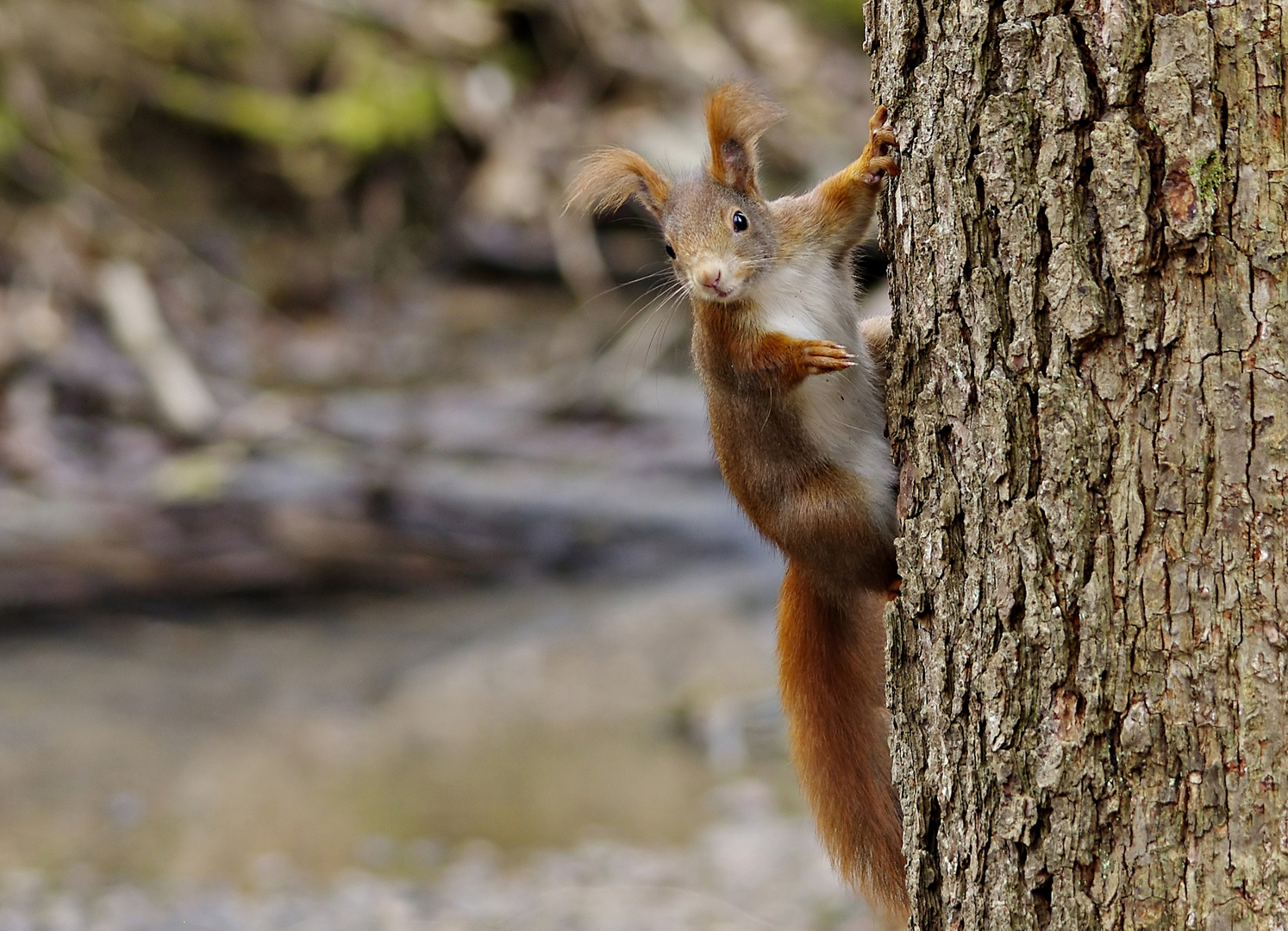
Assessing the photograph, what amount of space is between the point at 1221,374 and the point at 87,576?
6.41 meters

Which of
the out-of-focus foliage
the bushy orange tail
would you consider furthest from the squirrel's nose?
the out-of-focus foliage

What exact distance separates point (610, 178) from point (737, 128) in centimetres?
26

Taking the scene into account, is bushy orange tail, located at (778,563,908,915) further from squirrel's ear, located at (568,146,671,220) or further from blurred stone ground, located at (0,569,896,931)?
blurred stone ground, located at (0,569,896,931)

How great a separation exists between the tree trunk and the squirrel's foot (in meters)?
0.29

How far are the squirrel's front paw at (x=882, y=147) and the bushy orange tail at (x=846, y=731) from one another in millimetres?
731

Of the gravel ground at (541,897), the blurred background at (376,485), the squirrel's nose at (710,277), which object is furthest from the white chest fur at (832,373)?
the gravel ground at (541,897)

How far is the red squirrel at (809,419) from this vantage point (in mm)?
2293

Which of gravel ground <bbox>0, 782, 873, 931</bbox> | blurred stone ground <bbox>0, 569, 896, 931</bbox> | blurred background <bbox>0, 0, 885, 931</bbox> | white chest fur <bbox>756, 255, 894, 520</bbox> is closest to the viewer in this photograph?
white chest fur <bbox>756, 255, 894, 520</bbox>

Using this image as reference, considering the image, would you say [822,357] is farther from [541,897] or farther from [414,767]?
[414,767]

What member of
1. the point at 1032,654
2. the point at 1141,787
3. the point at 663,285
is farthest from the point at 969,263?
the point at 663,285

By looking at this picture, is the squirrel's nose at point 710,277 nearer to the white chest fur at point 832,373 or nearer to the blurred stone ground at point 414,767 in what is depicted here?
the white chest fur at point 832,373

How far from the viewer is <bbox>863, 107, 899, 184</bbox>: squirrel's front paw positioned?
1991 mm

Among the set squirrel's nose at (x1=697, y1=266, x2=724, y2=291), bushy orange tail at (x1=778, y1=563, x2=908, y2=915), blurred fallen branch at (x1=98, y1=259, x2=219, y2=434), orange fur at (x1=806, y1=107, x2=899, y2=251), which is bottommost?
bushy orange tail at (x1=778, y1=563, x2=908, y2=915)

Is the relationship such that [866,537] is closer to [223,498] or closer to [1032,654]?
[1032,654]
